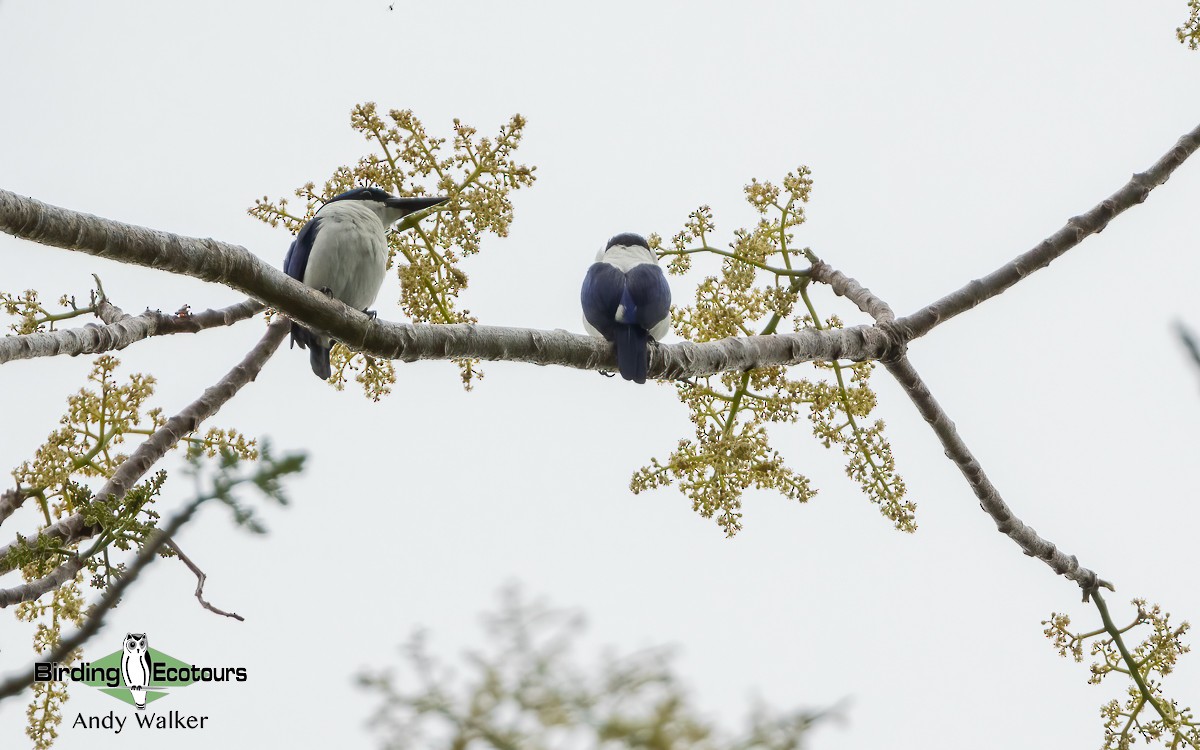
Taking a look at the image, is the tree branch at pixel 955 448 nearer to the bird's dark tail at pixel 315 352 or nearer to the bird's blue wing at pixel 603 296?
the bird's blue wing at pixel 603 296

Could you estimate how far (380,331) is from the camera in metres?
3.33

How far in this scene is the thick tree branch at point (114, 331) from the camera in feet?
11.2

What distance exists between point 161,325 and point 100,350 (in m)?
0.52

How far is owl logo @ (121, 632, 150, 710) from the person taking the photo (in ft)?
9.19

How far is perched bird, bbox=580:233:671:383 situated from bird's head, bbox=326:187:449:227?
80 cm

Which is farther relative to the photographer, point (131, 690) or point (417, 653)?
point (131, 690)

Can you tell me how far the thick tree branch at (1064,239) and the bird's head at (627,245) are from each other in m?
1.49

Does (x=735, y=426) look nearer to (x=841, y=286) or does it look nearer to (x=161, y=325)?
(x=841, y=286)

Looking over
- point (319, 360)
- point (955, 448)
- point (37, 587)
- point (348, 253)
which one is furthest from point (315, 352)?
point (955, 448)

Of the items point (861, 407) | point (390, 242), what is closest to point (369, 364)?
point (390, 242)

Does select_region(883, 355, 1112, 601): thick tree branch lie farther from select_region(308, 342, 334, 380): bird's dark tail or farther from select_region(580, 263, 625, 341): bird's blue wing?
select_region(308, 342, 334, 380): bird's dark tail

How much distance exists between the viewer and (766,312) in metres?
4.41

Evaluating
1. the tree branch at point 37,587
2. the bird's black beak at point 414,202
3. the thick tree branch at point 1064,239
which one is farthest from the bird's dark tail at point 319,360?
the thick tree branch at point 1064,239

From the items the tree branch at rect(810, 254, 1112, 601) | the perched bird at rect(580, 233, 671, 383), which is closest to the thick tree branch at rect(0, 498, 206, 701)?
the perched bird at rect(580, 233, 671, 383)
